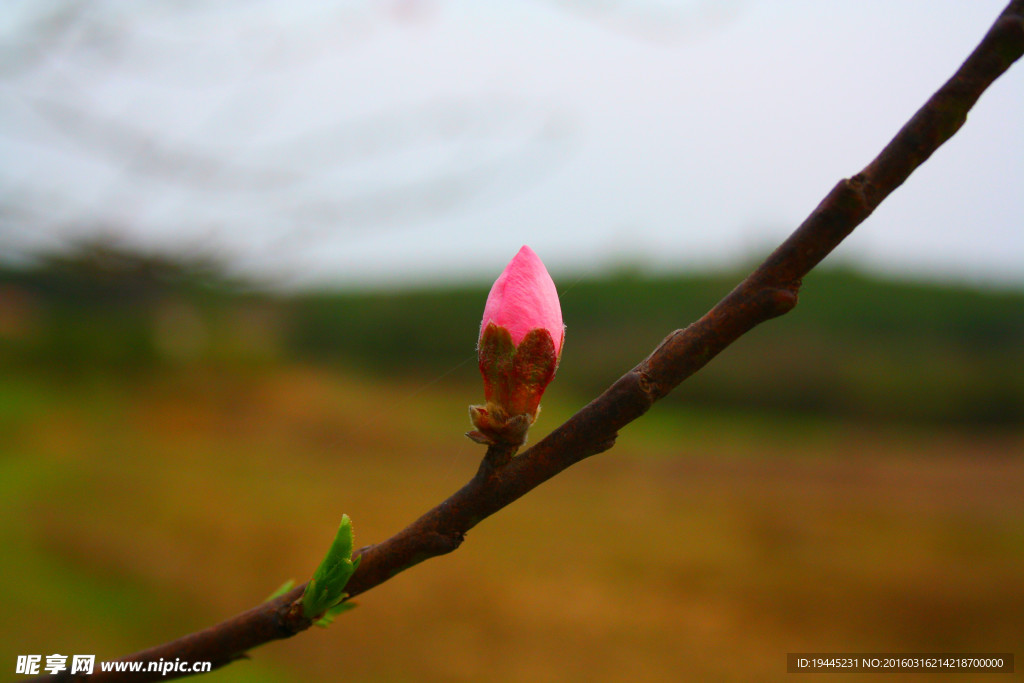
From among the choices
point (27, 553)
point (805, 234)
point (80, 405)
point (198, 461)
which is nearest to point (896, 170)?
point (805, 234)

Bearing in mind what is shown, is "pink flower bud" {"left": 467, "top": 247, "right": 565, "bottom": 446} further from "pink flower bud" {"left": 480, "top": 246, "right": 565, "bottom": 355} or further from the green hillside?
the green hillside

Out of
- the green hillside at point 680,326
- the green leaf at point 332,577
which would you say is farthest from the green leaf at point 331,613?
the green hillside at point 680,326

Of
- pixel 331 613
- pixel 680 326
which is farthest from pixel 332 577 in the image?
pixel 680 326

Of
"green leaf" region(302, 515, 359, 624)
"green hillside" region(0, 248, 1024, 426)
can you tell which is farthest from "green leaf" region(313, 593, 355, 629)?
"green hillside" region(0, 248, 1024, 426)

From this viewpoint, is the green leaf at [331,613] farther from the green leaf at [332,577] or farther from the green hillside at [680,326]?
the green hillside at [680,326]

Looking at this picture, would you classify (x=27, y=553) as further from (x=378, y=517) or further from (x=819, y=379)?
(x=819, y=379)
